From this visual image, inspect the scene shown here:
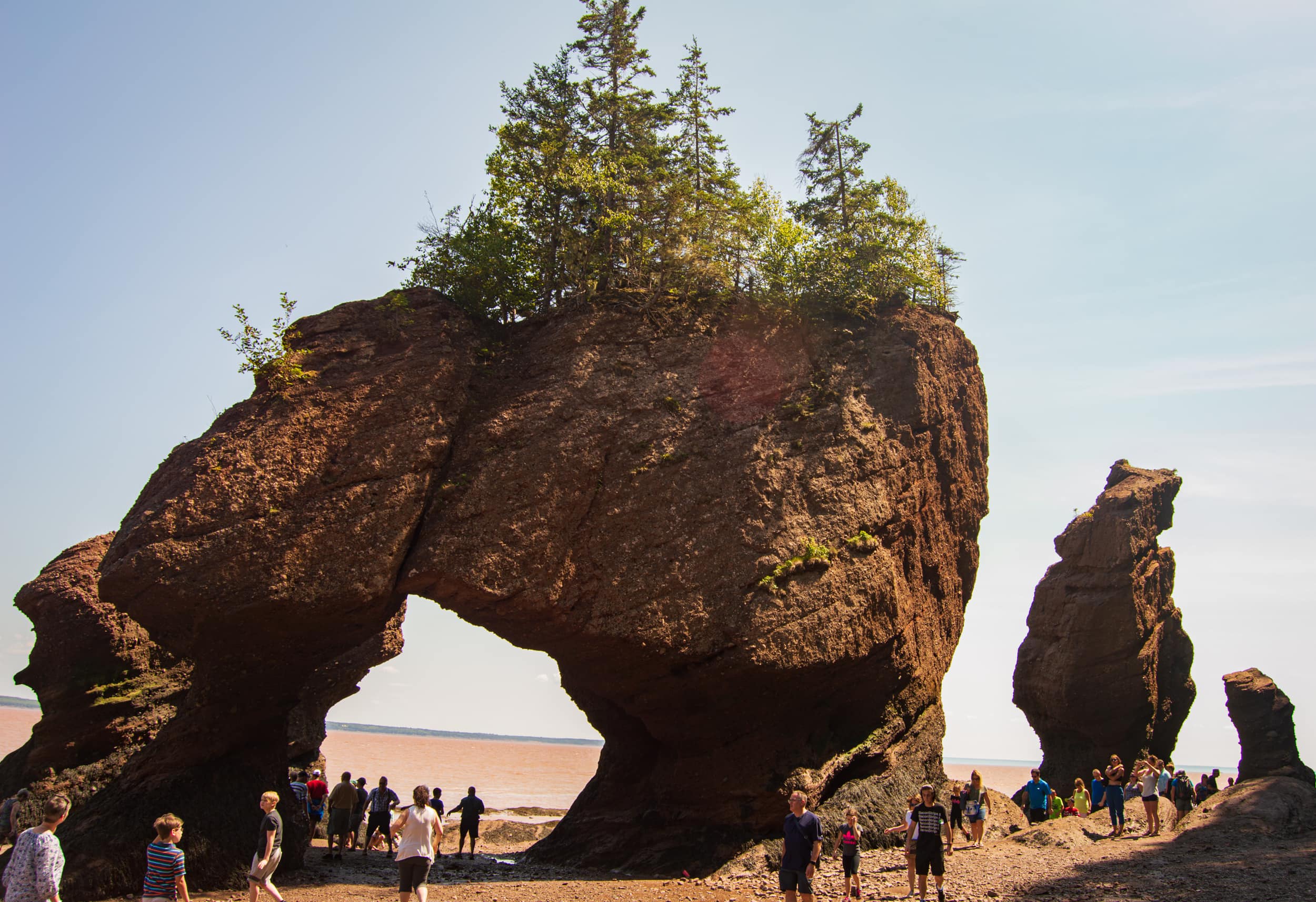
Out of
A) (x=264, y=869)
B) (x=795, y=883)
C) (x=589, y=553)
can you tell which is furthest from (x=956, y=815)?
(x=264, y=869)

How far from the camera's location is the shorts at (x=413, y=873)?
1127 cm

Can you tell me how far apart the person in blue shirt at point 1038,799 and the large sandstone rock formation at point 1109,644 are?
1203 cm

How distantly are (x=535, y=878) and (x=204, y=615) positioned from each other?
814 cm

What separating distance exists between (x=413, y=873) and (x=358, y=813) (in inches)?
508

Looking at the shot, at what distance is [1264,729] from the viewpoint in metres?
32.5

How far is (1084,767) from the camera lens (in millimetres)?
33938

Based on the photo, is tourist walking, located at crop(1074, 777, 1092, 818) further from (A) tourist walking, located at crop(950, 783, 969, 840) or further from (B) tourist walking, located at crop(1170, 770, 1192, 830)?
(A) tourist walking, located at crop(950, 783, 969, 840)

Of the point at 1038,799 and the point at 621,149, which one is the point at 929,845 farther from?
the point at 621,149

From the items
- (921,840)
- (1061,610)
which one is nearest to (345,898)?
(921,840)

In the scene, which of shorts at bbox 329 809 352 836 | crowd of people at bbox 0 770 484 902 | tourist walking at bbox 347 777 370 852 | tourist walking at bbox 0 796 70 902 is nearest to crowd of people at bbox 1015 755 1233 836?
crowd of people at bbox 0 770 484 902

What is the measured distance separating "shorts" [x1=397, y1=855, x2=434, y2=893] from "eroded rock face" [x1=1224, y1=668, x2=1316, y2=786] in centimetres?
3233

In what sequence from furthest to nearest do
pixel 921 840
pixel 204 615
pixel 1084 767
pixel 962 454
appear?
pixel 1084 767 → pixel 962 454 → pixel 204 615 → pixel 921 840

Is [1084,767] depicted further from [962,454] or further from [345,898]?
[345,898]

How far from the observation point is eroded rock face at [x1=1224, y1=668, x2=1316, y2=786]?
3183 centimetres
